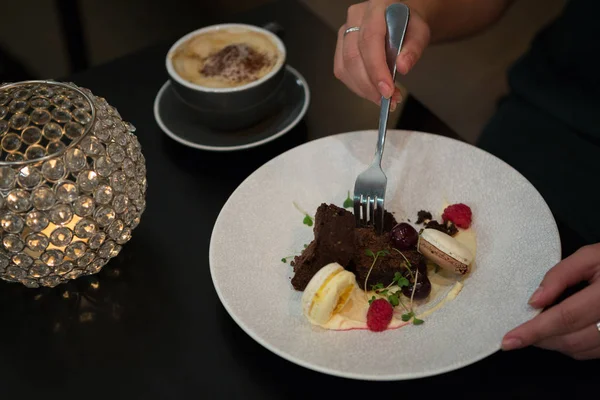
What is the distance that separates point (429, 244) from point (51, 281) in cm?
61

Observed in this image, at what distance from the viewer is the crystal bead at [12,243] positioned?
92cm

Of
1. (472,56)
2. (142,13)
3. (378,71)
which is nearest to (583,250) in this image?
(378,71)

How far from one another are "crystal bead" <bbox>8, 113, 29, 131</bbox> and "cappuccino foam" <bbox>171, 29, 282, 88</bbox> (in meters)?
0.41

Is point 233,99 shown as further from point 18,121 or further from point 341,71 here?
point 18,121

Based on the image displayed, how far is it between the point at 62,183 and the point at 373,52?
58cm

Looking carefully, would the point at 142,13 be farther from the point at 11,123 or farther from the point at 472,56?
the point at 11,123

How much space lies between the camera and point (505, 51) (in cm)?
275

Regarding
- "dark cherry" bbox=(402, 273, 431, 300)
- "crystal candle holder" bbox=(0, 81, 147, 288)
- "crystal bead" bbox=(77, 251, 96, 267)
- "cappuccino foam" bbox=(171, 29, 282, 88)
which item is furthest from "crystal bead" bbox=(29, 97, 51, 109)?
"dark cherry" bbox=(402, 273, 431, 300)

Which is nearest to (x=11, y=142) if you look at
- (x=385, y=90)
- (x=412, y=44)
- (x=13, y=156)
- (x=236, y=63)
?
(x=13, y=156)

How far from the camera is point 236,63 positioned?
4.59 feet

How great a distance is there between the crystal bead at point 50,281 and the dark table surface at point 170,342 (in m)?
0.04

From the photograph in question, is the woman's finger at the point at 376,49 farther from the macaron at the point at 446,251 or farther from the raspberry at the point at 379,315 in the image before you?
the raspberry at the point at 379,315

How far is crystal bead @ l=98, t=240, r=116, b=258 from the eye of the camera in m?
1.01

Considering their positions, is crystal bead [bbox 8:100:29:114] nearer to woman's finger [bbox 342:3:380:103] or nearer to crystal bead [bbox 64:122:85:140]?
crystal bead [bbox 64:122:85:140]
